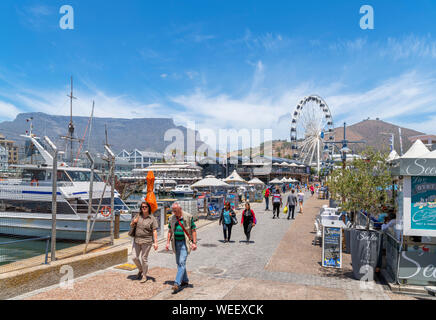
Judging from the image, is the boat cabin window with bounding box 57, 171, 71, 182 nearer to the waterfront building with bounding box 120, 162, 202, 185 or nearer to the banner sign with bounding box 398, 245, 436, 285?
the banner sign with bounding box 398, 245, 436, 285

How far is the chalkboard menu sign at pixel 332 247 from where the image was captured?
7570 mm

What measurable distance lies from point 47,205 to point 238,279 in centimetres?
1265

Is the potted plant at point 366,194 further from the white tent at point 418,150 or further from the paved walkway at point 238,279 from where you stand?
the white tent at point 418,150

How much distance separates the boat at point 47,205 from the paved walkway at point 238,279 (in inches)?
265

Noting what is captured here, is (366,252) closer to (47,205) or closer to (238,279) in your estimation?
(238,279)

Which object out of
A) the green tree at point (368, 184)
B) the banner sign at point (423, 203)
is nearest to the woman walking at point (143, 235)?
the green tree at point (368, 184)

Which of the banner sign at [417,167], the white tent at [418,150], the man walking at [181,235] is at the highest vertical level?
the white tent at [418,150]

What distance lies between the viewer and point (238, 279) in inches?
252

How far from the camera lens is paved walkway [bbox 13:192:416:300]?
5352 mm

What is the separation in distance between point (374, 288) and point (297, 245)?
4.34 meters

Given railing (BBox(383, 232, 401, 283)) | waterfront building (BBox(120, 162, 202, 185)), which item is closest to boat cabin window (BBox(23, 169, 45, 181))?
railing (BBox(383, 232, 401, 283))

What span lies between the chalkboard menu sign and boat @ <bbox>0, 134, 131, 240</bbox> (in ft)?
33.2

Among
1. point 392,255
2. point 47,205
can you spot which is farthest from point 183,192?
point 392,255
